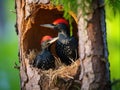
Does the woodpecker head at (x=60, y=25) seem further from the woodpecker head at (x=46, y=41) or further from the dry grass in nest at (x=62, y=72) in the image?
the dry grass in nest at (x=62, y=72)

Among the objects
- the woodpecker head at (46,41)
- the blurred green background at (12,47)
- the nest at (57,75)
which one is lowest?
the blurred green background at (12,47)

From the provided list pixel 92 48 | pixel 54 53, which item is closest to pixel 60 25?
pixel 54 53

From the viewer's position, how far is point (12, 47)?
1426cm

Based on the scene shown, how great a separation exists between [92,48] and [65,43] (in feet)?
4.19

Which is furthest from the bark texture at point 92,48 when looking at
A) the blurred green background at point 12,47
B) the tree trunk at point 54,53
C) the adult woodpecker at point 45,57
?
the adult woodpecker at point 45,57

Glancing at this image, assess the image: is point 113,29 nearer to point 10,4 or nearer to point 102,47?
point 102,47

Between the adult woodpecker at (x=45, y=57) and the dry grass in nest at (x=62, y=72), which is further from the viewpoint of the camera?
the adult woodpecker at (x=45, y=57)

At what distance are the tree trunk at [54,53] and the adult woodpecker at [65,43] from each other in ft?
0.38

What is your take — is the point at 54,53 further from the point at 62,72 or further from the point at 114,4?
the point at 114,4

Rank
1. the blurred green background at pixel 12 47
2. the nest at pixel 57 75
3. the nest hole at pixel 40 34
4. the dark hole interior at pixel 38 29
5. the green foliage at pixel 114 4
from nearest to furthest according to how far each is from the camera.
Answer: the green foliage at pixel 114 4 → the nest at pixel 57 75 → the nest hole at pixel 40 34 → the dark hole interior at pixel 38 29 → the blurred green background at pixel 12 47

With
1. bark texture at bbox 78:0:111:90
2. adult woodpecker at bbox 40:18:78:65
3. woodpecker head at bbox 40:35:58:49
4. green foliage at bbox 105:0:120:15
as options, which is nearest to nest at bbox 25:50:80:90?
adult woodpecker at bbox 40:18:78:65

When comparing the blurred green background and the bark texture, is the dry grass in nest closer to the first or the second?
the blurred green background

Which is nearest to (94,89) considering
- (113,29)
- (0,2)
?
(113,29)

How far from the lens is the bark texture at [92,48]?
7105 mm
